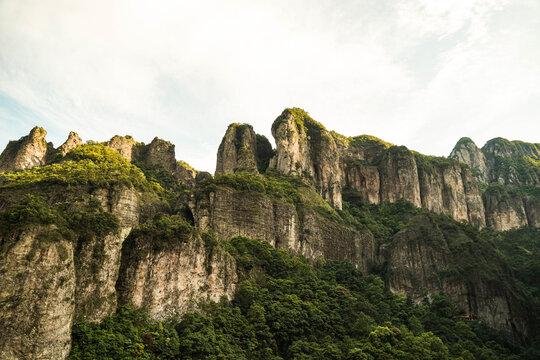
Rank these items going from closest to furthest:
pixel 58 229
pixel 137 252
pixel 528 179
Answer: pixel 58 229 < pixel 137 252 < pixel 528 179

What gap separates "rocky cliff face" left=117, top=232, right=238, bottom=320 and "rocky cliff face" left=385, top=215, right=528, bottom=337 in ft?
87.8

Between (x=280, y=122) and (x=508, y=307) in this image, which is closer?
(x=508, y=307)

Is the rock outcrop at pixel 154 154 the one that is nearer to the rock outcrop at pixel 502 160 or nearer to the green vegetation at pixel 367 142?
the green vegetation at pixel 367 142

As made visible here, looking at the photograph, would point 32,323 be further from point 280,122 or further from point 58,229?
point 280,122

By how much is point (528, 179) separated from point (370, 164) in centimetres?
4708

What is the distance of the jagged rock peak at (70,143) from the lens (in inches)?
2474

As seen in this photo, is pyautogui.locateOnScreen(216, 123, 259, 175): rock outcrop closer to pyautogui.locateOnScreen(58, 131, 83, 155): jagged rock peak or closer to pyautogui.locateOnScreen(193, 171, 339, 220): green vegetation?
pyautogui.locateOnScreen(193, 171, 339, 220): green vegetation

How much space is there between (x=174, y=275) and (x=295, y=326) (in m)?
11.4

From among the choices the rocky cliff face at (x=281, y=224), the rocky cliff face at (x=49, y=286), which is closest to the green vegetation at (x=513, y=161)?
the rocky cliff face at (x=281, y=224)

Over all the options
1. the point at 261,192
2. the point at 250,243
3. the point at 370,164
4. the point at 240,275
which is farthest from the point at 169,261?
the point at 370,164

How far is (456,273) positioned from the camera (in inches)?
2093

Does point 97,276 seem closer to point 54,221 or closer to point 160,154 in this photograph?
point 54,221

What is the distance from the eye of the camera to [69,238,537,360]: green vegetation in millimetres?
28844

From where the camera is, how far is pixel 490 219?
96.4 metres
